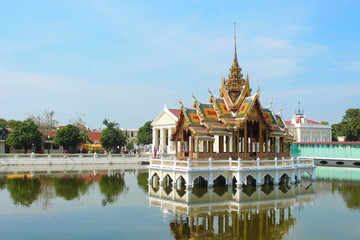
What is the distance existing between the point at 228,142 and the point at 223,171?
9.13 ft

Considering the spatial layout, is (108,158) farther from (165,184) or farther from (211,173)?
(211,173)

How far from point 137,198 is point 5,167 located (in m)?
26.2

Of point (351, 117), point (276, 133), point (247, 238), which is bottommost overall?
point (247, 238)

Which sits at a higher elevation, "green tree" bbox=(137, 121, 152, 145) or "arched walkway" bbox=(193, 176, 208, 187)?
"green tree" bbox=(137, 121, 152, 145)

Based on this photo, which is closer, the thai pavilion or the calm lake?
the calm lake

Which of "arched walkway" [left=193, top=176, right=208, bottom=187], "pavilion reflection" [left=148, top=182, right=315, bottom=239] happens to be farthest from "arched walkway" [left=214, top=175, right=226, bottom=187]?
"pavilion reflection" [left=148, top=182, right=315, bottom=239]

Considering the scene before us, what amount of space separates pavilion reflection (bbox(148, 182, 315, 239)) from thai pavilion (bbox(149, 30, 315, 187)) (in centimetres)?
100

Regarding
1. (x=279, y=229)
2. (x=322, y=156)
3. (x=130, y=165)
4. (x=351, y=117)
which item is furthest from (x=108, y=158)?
(x=351, y=117)

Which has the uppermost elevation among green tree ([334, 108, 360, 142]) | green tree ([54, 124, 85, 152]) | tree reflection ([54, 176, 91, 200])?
green tree ([334, 108, 360, 142])

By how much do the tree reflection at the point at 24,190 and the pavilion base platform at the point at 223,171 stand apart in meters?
7.56

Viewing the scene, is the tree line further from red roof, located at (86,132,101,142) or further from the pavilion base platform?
the pavilion base platform

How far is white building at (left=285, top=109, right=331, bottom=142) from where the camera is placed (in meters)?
71.8

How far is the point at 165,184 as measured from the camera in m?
26.6

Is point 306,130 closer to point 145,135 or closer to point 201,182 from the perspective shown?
point 145,135
